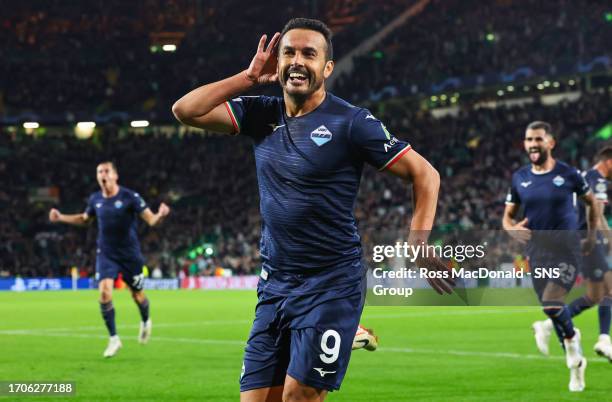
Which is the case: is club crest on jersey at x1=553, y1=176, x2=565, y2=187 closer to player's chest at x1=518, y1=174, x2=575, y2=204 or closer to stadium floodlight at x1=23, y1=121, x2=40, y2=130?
player's chest at x1=518, y1=174, x2=575, y2=204

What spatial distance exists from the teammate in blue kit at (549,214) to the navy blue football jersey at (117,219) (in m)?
6.14

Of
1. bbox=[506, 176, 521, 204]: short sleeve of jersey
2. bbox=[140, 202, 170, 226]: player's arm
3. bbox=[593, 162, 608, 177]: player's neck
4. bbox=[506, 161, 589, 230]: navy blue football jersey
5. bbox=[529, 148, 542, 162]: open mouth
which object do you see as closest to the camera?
bbox=[529, 148, 542, 162]: open mouth

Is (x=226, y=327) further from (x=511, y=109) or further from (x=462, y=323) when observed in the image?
(x=511, y=109)

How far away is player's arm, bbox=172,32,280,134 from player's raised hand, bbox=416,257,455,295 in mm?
1231

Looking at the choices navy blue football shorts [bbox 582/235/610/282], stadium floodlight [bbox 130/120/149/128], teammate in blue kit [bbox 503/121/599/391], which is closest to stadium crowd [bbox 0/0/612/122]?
stadium floodlight [bbox 130/120/149/128]

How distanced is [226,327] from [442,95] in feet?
126

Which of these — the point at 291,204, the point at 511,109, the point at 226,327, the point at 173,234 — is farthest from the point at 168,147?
the point at 291,204

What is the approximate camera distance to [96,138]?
6406cm

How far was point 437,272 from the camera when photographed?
5367 mm

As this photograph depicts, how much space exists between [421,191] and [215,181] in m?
53.2

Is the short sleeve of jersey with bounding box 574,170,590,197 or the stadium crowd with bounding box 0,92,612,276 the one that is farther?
the stadium crowd with bounding box 0,92,612,276

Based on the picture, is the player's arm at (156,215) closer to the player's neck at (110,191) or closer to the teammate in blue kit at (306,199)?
the player's neck at (110,191)

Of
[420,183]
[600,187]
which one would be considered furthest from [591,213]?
[420,183]

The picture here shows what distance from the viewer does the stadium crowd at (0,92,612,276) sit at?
46.2 metres
